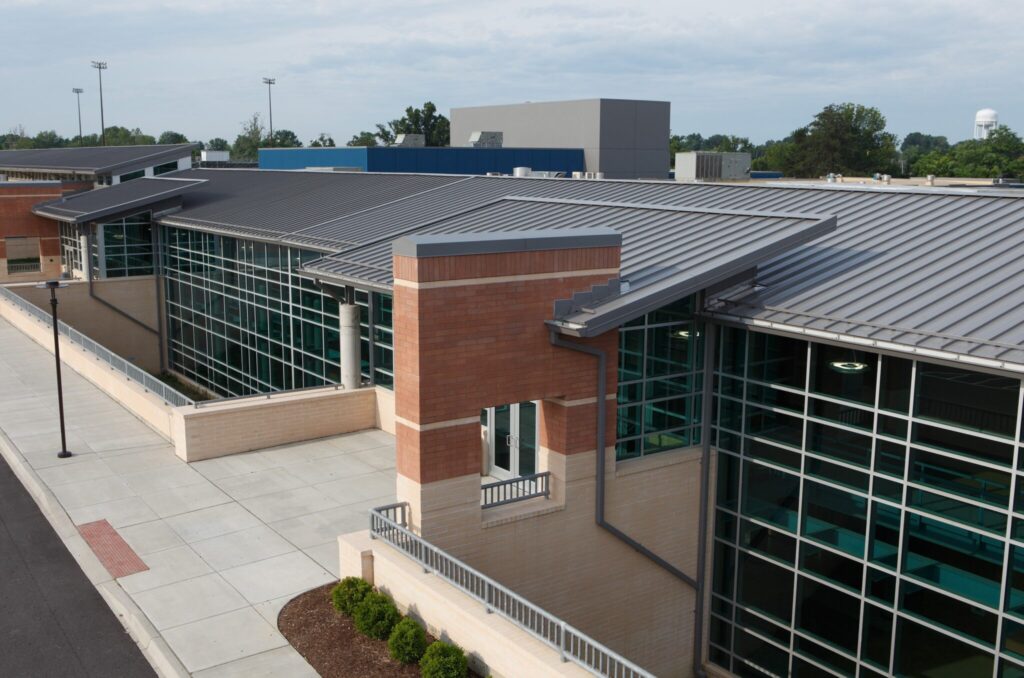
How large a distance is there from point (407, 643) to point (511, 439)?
23.2ft

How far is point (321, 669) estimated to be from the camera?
13.3 metres

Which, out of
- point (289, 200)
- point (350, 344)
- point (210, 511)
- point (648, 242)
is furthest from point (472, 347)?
point (289, 200)

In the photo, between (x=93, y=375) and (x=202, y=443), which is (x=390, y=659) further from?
(x=93, y=375)

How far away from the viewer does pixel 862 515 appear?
590 inches

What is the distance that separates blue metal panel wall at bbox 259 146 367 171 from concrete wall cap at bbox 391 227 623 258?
3989cm

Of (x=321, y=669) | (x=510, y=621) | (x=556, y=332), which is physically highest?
(x=556, y=332)

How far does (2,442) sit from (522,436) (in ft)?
42.5

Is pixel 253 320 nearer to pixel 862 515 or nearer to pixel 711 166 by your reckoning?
pixel 711 166

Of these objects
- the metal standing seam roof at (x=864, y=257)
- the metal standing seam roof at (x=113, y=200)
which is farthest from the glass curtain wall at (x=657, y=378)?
the metal standing seam roof at (x=113, y=200)

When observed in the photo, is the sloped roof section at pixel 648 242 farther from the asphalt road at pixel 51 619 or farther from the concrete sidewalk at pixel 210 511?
the asphalt road at pixel 51 619

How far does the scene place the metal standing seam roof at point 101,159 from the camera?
56438 millimetres

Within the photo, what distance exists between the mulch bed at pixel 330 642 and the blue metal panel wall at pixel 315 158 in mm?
41023

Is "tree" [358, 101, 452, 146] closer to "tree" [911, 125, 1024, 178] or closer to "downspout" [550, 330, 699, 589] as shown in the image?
"tree" [911, 125, 1024, 178]

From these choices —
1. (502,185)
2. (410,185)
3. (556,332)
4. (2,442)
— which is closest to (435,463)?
(556,332)
